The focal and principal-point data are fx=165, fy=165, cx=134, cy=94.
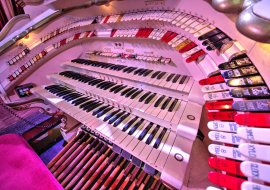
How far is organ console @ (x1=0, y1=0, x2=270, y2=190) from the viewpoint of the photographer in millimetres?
697

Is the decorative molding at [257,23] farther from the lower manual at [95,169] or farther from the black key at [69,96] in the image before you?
the black key at [69,96]

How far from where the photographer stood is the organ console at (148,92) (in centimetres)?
70

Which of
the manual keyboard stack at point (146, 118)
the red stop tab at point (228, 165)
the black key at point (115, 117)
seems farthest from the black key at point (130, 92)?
the red stop tab at point (228, 165)

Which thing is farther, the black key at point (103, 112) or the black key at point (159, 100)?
the black key at point (103, 112)

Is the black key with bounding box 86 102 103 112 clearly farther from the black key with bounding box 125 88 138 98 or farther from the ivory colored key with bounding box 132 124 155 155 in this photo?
the ivory colored key with bounding box 132 124 155 155

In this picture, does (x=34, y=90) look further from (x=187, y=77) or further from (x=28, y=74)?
(x=187, y=77)

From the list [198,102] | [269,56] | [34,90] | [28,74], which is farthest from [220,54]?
[28,74]

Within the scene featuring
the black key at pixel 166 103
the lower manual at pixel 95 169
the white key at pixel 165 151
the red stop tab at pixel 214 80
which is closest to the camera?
the red stop tab at pixel 214 80

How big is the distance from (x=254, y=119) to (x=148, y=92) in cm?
120

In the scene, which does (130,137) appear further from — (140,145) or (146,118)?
(146,118)

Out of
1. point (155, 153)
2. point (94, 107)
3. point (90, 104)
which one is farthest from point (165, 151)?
point (90, 104)

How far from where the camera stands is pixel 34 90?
9.70ft

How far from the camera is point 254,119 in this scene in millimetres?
626

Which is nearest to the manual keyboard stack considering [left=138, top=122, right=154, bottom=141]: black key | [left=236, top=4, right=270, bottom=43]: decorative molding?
[left=138, top=122, right=154, bottom=141]: black key
